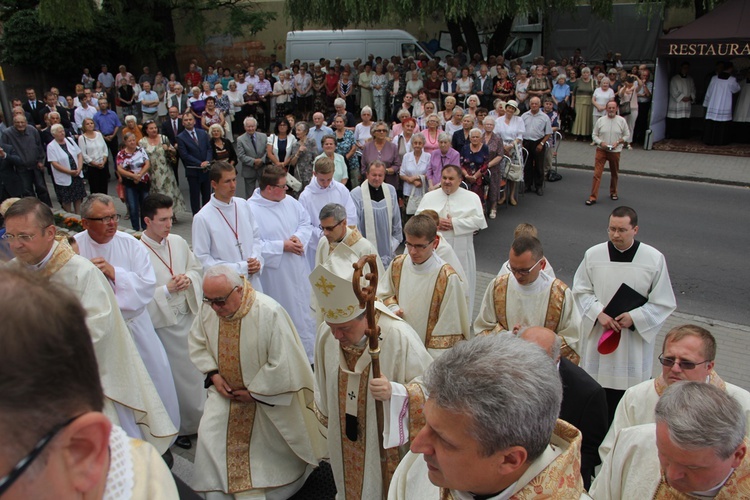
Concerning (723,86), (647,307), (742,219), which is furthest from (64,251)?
(723,86)

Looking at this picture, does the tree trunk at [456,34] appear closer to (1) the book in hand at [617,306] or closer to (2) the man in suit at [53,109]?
(2) the man in suit at [53,109]

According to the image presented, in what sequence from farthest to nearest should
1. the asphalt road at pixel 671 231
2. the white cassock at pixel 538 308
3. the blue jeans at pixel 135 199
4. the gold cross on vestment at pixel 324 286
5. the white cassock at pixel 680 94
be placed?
the white cassock at pixel 680 94 → the blue jeans at pixel 135 199 → the asphalt road at pixel 671 231 → the white cassock at pixel 538 308 → the gold cross on vestment at pixel 324 286

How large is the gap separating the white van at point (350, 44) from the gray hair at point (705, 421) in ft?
77.5

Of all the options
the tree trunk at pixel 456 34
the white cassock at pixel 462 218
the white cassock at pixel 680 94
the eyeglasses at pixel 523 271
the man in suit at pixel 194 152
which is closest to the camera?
the eyeglasses at pixel 523 271

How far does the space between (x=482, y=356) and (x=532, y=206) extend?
11.5 meters

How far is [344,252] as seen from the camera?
611cm

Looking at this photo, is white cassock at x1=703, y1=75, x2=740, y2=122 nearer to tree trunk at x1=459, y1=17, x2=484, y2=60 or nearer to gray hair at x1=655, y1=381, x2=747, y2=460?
tree trunk at x1=459, y1=17, x2=484, y2=60

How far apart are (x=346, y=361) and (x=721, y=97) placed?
16216 millimetres

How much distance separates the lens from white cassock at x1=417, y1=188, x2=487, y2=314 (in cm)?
766

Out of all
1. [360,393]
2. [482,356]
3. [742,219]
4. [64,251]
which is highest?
[482,356]

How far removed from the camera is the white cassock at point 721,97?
16906 millimetres

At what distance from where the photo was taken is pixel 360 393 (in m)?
4.13

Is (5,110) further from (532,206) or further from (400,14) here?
(400,14)

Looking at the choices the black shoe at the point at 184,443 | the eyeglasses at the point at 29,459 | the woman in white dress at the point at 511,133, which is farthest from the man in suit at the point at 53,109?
the eyeglasses at the point at 29,459
